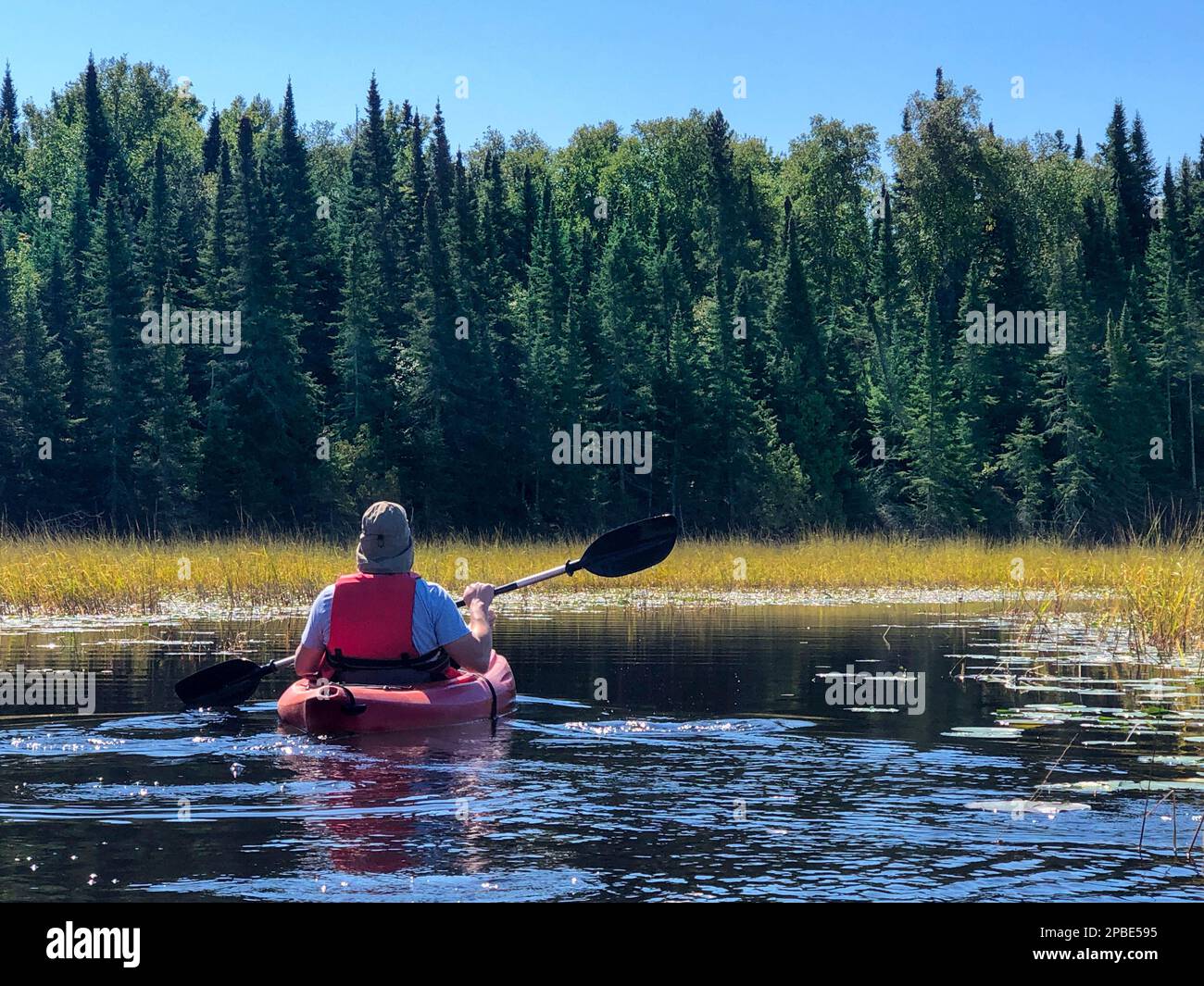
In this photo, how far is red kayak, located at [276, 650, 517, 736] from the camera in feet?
31.4

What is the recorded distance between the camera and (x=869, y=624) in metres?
19.5

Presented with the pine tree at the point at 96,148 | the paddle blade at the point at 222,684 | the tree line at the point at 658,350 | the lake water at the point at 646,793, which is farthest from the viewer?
the pine tree at the point at 96,148

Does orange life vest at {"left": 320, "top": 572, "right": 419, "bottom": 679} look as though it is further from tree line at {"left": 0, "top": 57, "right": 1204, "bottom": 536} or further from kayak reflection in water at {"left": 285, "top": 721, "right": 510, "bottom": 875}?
tree line at {"left": 0, "top": 57, "right": 1204, "bottom": 536}

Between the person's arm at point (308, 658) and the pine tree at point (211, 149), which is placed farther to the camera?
the pine tree at point (211, 149)

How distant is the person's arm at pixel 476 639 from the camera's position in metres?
10.2

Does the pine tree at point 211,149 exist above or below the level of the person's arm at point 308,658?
above

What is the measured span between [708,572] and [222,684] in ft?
56.6

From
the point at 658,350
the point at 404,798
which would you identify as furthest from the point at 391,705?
the point at 658,350

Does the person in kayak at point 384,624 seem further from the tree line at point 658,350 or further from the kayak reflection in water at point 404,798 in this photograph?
the tree line at point 658,350

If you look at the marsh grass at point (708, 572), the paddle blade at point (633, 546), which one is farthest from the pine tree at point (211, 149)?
the paddle blade at point (633, 546)

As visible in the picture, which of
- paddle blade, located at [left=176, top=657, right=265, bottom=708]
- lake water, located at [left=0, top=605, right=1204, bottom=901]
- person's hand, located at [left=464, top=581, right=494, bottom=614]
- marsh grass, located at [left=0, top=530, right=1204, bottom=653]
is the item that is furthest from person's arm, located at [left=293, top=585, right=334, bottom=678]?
marsh grass, located at [left=0, top=530, right=1204, bottom=653]

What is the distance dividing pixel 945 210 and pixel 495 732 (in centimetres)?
6847

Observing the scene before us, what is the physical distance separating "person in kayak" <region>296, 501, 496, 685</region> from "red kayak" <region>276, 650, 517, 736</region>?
0.40ft

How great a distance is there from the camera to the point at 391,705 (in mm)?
9781
